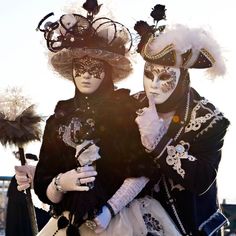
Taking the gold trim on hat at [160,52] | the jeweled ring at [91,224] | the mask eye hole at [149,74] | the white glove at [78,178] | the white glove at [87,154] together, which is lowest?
the jeweled ring at [91,224]

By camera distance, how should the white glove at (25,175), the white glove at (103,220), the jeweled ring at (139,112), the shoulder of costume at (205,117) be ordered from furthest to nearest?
the white glove at (25,175), the shoulder of costume at (205,117), the jeweled ring at (139,112), the white glove at (103,220)

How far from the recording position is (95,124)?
328 centimetres

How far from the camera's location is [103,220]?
3.15 m

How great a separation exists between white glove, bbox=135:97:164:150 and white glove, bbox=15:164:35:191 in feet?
2.22

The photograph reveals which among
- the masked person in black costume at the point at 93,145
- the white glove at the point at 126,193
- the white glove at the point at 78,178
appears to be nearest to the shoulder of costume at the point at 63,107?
the masked person in black costume at the point at 93,145

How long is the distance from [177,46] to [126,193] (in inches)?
26.6

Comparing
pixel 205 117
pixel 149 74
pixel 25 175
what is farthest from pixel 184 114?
pixel 25 175

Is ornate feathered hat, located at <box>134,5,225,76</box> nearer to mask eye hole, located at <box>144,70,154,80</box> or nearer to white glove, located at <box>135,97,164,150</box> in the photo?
mask eye hole, located at <box>144,70,154,80</box>

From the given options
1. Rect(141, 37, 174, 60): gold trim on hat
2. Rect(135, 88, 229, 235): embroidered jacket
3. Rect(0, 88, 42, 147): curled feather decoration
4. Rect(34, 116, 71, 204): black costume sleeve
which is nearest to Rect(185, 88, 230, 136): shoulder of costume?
Rect(135, 88, 229, 235): embroidered jacket

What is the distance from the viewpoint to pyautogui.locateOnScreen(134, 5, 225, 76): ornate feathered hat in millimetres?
3350

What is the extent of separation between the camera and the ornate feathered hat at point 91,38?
3385 mm

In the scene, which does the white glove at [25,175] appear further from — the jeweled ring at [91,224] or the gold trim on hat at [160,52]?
the gold trim on hat at [160,52]

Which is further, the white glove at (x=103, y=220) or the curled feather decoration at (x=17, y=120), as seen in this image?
the curled feather decoration at (x=17, y=120)

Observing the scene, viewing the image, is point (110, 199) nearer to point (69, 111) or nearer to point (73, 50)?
point (69, 111)
